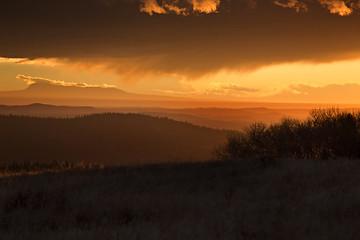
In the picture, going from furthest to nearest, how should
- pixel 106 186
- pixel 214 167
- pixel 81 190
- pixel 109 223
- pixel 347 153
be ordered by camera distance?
1. pixel 347 153
2. pixel 214 167
3. pixel 106 186
4. pixel 81 190
5. pixel 109 223

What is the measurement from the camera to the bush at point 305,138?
80.1ft

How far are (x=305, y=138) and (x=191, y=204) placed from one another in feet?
64.2

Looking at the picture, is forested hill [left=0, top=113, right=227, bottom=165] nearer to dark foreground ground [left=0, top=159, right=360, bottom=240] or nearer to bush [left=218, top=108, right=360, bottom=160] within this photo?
bush [left=218, top=108, right=360, bottom=160]

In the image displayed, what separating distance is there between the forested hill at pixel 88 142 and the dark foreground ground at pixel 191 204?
412ft

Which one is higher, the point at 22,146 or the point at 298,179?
the point at 298,179

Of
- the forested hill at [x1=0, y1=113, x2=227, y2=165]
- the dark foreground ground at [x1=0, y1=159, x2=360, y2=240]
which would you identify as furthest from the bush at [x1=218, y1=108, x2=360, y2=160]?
the forested hill at [x1=0, y1=113, x2=227, y2=165]

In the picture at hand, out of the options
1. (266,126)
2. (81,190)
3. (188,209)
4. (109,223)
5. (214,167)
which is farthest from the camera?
(266,126)

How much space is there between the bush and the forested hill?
110 meters

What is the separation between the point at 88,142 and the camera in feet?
530

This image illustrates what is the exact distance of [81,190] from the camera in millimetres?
12344

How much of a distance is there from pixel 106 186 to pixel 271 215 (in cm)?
671

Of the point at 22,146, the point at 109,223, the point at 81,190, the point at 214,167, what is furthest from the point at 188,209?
the point at 22,146

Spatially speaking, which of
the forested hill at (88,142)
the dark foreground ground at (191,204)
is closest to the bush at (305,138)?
the dark foreground ground at (191,204)

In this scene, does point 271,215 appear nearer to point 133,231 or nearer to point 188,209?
point 188,209
